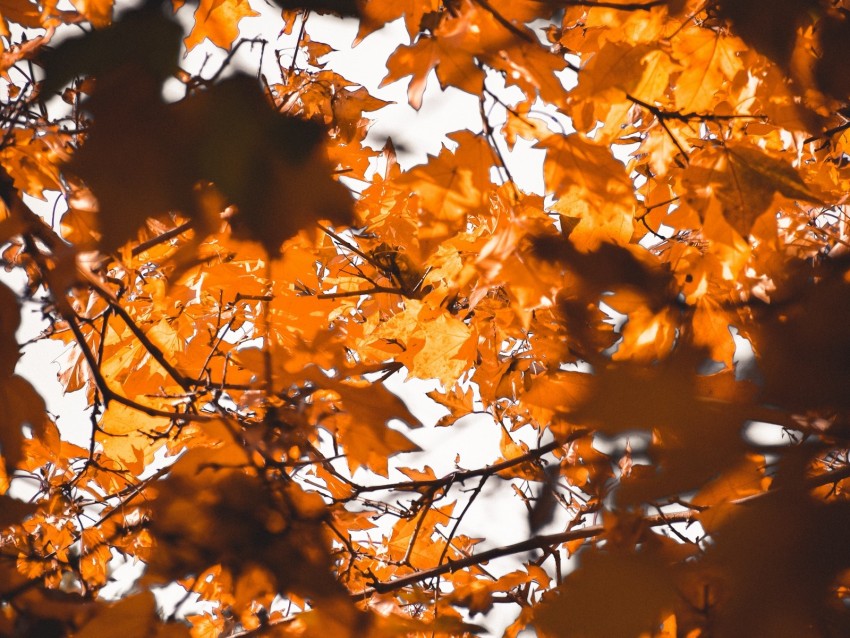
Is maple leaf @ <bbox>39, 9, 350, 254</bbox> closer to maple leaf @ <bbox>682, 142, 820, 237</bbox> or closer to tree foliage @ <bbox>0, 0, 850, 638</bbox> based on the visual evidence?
tree foliage @ <bbox>0, 0, 850, 638</bbox>

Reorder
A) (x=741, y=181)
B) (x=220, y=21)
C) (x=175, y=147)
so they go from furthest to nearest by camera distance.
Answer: (x=220, y=21), (x=741, y=181), (x=175, y=147)

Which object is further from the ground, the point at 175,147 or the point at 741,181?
the point at 741,181

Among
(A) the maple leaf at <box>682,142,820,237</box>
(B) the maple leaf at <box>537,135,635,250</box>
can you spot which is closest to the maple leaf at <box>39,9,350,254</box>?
(B) the maple leaf at <box>537,135,635,250</box>

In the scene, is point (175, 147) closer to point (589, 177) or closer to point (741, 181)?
point (589, 177)

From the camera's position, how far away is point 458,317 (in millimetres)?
1689

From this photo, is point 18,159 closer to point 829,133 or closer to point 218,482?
point 218,482

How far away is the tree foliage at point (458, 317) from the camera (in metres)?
0.74

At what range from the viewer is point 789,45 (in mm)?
1118

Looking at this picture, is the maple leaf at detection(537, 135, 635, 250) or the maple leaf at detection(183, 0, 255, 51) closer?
the maple leaf at detection(537, 135, 635, 250)

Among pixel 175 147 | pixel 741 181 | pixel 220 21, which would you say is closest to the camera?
pixel 175 147

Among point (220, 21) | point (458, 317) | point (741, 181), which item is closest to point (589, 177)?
point (741, 181)

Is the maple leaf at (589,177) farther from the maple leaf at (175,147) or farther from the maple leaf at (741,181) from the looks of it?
the maple leaf at (175,147)

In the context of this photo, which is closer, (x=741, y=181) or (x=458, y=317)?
(x=741, y=181)

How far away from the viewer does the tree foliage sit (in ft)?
2.44
